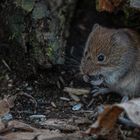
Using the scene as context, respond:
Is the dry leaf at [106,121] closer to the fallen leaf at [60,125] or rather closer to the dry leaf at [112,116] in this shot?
the dry leaf at [112,116]

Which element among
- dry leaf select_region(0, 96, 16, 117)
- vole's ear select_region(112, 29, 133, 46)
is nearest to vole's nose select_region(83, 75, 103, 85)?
vole's ear select_region(112, 29, 133, 46)

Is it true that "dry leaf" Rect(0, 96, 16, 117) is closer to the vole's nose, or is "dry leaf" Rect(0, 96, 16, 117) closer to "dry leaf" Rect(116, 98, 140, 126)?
the vole's nose

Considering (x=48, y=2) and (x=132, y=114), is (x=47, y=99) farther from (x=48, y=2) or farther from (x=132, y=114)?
(x=132, y=114)

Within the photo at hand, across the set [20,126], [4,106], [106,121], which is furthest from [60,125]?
[106,121]

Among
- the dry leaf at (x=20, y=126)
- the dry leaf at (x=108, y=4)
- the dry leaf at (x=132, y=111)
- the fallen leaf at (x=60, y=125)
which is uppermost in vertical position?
the dry leaf at (x=108, y=4)

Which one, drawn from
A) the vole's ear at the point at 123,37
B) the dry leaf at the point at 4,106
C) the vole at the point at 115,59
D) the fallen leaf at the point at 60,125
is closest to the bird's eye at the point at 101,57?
the vole at the point at 115,59

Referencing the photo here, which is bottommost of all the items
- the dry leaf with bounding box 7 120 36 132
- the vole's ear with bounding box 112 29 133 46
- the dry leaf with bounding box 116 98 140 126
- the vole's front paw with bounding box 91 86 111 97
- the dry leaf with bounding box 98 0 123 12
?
the dry leaf with bounding box 7 120 36 132

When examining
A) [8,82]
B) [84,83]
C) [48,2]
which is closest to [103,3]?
[48,2]
